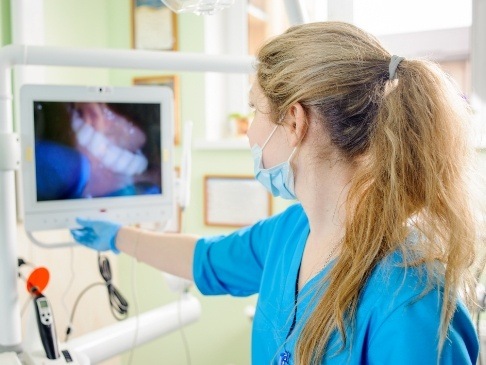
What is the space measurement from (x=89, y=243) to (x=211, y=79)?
110cm

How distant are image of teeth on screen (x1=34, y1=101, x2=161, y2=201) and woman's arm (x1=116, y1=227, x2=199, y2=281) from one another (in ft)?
0.35

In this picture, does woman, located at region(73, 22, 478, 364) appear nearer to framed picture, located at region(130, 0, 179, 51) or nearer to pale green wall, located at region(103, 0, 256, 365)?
pale green wall, located at region(103, 0, 256, 365)

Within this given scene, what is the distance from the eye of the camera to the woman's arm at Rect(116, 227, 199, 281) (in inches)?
53.5

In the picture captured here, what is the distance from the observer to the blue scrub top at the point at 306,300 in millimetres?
793

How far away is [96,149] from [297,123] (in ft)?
1.86

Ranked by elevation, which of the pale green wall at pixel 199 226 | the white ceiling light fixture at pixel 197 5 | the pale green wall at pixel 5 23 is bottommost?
the pale green wall at pixel 199 226

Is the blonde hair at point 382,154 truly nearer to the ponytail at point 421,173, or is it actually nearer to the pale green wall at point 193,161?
the ponytail at point 421,173

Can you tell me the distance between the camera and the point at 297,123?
38.1 inches

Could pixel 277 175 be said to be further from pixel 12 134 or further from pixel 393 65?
pixel 12 134

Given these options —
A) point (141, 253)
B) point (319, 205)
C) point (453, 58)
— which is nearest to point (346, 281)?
point (319, 205)

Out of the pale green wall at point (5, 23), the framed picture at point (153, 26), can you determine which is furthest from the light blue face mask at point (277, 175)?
the framed picture at point (153, 26)

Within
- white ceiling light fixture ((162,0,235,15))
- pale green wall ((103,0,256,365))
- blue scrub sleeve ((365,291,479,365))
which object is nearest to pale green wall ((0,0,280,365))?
pale green wall ((103,0,256,365))

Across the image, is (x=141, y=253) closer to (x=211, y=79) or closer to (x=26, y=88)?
(x=26, y=88)

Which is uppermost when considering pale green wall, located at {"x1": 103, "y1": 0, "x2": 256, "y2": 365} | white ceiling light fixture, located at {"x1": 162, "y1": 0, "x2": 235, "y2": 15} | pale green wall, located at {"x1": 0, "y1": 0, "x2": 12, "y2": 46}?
pale green wall, located at {"x1": 0, "y1": 0, "x2": 12, "y2": 46}
